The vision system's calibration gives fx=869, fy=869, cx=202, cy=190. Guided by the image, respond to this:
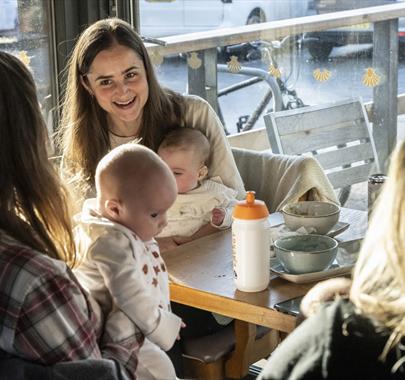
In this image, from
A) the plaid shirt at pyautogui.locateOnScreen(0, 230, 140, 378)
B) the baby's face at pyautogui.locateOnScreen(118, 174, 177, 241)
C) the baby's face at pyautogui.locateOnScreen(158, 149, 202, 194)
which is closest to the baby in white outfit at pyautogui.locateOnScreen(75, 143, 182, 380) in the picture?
the baby's face at pyautogui.locateOnScreen(118, 174, 177, 241)

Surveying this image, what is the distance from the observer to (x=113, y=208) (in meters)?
1.99

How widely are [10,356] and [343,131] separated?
227 cm

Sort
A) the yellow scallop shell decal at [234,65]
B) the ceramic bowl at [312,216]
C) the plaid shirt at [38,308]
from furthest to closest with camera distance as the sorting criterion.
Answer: the yellow scallop shell decal at [234,65], the ceramic bowl at [312,216], the plaid shirt at [38,308]

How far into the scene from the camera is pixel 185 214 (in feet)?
8.91

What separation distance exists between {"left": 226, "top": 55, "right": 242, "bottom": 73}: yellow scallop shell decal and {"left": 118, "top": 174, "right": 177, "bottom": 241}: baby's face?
185 cm

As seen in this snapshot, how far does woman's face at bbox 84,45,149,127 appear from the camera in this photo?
9.55ft

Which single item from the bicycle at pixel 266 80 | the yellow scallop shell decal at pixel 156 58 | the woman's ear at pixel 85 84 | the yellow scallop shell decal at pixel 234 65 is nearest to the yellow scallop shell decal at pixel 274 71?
the bicycle at pixel 266 80

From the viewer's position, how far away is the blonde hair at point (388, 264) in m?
1.13

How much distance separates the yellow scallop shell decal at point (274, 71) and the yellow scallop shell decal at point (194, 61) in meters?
0.37

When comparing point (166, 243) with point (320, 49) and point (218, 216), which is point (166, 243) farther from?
point (320, 49)

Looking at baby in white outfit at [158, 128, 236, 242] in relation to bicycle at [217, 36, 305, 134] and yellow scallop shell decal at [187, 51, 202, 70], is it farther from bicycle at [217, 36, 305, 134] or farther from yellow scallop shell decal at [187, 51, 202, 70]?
yellow scallop shell decal at [187, 51, 202, 70]

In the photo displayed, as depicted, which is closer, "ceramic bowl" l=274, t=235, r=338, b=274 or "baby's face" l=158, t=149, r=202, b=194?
"ceramic bowl" l=274, t=235, r=338, b=274

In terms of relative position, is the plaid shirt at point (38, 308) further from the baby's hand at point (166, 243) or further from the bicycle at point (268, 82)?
the bicycle at point (268, 82)

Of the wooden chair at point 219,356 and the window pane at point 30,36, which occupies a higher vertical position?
the window pane at point 30,36
